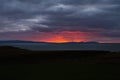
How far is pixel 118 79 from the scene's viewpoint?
68.4 ft

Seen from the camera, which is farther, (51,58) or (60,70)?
(51,58)

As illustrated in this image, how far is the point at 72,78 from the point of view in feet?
68.5

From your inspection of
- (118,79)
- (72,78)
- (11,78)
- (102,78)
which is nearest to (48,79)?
(72,78)

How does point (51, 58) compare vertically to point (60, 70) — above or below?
above

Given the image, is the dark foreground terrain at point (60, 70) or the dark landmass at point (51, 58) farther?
the dark landmass at point (51, 58)

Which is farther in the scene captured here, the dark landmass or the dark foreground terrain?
the dark landmass

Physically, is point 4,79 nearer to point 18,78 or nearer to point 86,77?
point 18,78

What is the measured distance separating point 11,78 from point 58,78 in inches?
180

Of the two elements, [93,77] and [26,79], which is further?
[93,77]

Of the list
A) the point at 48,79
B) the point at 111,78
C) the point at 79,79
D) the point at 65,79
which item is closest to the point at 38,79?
the point at 48,79

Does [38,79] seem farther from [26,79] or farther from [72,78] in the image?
[72,78]

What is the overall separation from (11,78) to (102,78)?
892 centimetres

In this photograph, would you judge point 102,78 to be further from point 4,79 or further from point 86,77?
point 4,79

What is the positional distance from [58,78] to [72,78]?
1.37m
